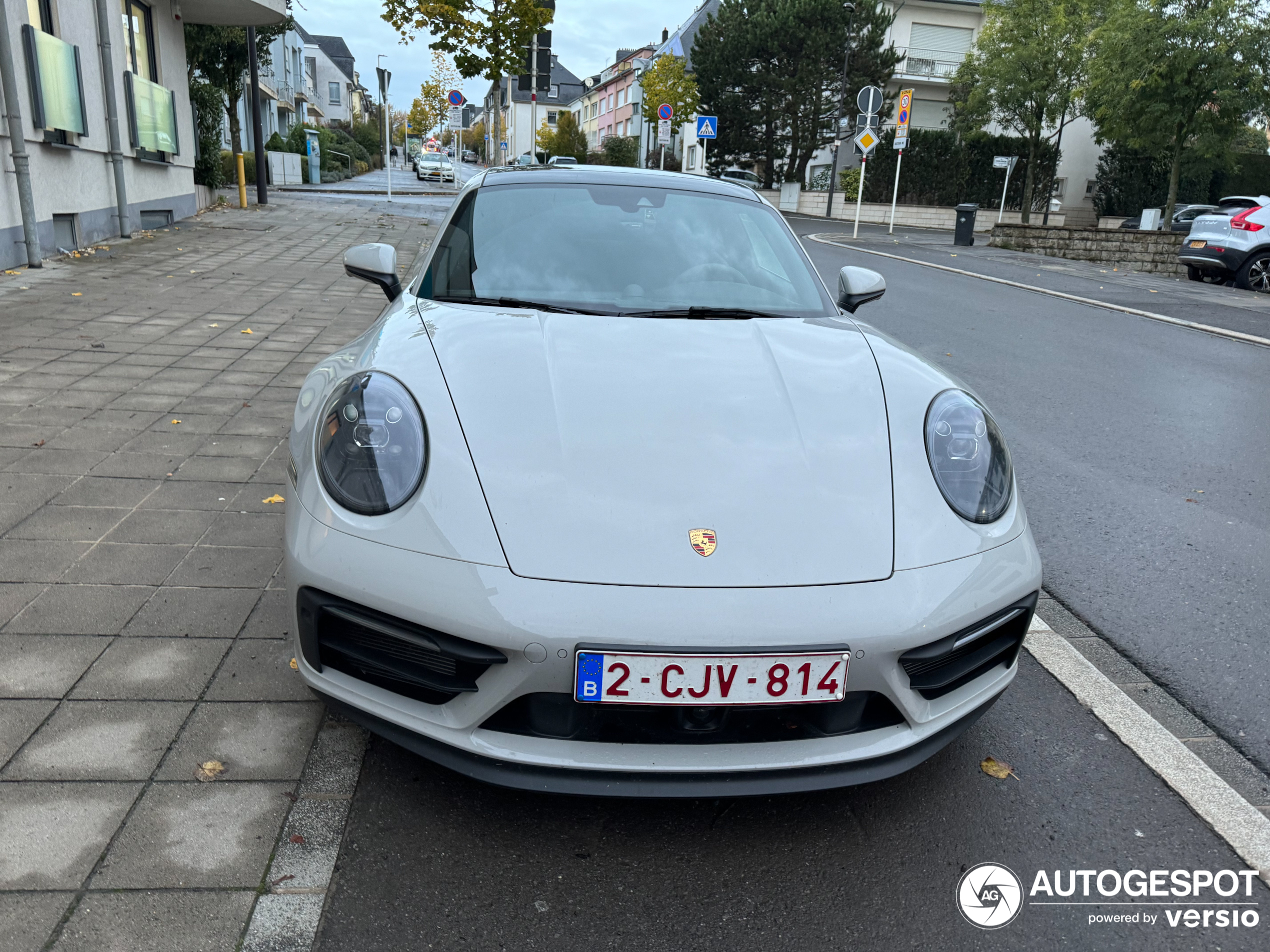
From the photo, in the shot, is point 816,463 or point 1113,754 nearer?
point 816,463

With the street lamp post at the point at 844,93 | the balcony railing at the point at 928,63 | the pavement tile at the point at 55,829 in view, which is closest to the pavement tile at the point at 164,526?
the pavement tile at the point at 55,829

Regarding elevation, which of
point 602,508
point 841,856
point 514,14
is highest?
point 514,14

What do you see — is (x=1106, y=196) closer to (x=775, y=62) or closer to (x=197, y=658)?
(x=775, y=62)

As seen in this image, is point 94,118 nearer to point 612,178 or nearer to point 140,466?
point 140,466

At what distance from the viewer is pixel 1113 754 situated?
7.82 feet

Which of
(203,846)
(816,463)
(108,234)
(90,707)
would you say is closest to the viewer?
(203,846)

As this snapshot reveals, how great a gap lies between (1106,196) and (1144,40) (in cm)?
1820

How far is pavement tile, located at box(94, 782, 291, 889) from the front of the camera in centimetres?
183

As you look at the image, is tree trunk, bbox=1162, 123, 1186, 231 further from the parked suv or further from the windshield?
the windshield

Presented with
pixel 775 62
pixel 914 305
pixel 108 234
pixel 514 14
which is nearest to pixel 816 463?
pixel 914 305

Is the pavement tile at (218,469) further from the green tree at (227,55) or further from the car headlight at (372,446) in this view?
the green tree at (227,55)

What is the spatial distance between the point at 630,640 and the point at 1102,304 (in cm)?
1145

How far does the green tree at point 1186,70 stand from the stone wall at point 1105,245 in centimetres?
632

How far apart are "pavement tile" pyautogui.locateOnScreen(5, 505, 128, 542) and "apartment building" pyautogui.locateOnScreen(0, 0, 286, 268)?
7.00 m
